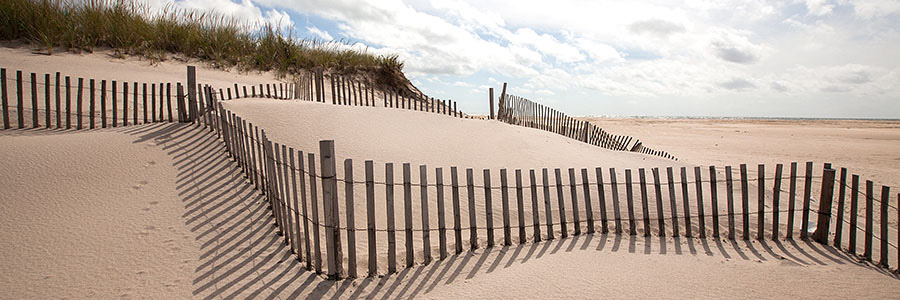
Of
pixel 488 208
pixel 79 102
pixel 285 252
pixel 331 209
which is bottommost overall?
pixel 285 252

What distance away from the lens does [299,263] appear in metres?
4.18

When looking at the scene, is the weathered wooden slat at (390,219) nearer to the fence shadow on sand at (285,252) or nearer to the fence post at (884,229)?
the fence shadow on sand at (285,252)

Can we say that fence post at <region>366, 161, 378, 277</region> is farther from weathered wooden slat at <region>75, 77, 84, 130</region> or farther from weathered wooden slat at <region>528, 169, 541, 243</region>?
weathered wooden slat at <region>75, 77, 84, 130</region>

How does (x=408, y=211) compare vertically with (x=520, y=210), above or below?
above

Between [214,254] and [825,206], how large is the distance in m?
6.41

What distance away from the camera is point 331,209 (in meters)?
3.80

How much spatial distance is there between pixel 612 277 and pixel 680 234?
1.99 meters

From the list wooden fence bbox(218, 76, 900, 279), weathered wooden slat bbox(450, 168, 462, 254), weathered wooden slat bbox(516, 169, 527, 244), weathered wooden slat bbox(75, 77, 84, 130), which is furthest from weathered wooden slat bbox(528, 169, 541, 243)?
weathered wooden slat bbox(75, 77, 84, 130)

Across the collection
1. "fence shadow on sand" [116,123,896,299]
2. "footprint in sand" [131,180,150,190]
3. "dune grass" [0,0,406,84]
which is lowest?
"fence shadow on sand" [116,123,896,299]

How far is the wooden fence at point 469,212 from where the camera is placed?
3.92 m

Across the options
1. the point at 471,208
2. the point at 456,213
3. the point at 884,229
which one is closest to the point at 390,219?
the point at 456,213

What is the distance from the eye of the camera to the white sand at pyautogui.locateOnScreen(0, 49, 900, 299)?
3604mm

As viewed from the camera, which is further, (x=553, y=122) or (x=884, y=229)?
(x=553, y=122)

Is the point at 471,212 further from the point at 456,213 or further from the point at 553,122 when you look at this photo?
the point at 553,122
